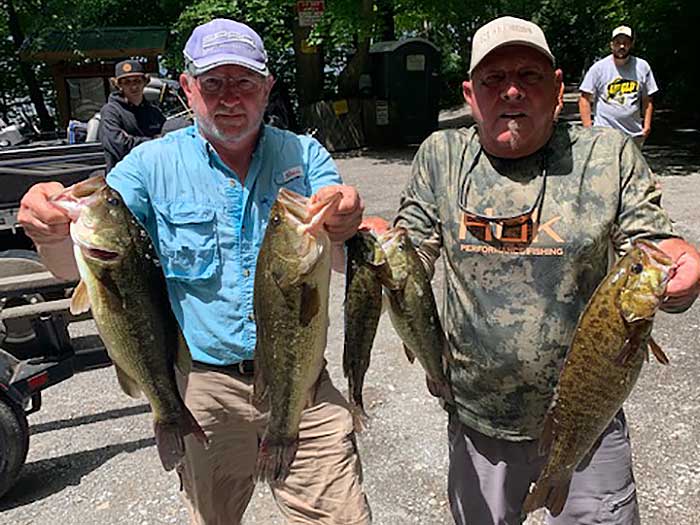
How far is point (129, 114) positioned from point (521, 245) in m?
6.45

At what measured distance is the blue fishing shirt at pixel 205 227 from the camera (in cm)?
276

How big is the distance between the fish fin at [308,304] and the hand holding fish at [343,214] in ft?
0.60

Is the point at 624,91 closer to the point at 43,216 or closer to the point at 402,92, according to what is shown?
the point at 43,216

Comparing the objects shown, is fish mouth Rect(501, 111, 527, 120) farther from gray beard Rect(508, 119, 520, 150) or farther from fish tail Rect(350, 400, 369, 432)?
fish tail Rect(350, 400, 369, 432)

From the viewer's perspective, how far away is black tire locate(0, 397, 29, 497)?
4004 mm

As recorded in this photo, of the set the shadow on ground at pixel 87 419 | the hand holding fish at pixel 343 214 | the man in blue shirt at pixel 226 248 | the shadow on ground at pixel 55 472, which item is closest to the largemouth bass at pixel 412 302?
the hand holding fish at pixel 343 214

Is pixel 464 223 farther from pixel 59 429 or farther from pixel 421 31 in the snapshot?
pixel 421 31

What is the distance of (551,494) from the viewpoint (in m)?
2.50

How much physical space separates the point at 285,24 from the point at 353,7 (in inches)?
106

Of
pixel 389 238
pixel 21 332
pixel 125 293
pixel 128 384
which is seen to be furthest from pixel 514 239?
pixel 21 332

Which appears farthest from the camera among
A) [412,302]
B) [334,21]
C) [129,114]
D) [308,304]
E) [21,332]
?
[334,21]

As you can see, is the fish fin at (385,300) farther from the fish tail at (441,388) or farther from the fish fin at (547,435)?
the fish fin at (547,435)

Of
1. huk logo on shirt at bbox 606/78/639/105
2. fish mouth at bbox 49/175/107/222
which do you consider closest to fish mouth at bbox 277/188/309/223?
fish mouth at bbox 49/175/107/222

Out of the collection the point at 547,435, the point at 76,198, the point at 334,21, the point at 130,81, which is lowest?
the point at 547,435
